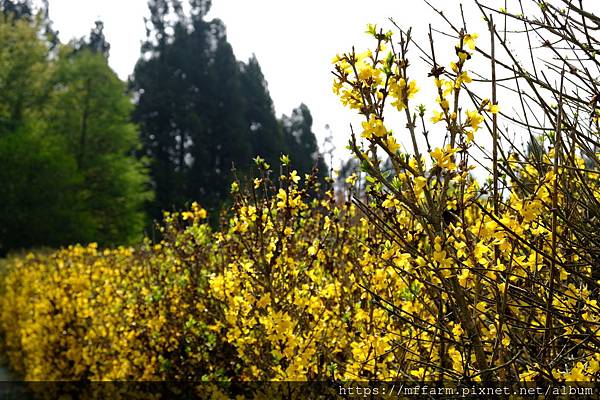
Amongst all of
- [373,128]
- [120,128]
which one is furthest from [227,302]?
[120,128]

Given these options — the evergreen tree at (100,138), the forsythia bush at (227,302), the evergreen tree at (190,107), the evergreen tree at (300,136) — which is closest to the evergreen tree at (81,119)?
the evergreen tree at (100,138)

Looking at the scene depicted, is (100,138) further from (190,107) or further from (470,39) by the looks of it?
(470,39)

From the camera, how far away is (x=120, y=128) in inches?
1075

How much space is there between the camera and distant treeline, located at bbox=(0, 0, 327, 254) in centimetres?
2184

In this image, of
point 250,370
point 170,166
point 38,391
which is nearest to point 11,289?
point 38,391

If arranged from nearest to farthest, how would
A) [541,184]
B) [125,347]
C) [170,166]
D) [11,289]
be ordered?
[541,184], [125,347], [11,289], [170,166]

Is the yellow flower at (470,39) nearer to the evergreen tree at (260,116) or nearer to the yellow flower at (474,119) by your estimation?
the yellow flower at (474,119)

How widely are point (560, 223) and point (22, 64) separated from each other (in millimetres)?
27156

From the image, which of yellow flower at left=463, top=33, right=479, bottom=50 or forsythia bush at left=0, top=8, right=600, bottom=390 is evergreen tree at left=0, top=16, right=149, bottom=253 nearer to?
forsythia bush at left=0, top=8, right=600, bottom=390

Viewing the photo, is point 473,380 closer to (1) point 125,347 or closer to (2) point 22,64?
(1) point 125,347

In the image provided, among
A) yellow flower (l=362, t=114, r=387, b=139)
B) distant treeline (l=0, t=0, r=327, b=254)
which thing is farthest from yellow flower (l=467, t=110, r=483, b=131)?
distant treeline (l=0, t=0, r=327, b=254)

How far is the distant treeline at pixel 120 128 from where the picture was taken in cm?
2184

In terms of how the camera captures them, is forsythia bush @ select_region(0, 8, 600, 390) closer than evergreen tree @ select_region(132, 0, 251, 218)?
Yes

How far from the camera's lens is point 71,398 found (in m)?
7.41
